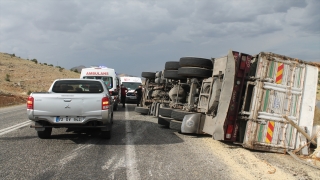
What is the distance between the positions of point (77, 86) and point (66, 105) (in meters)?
1.39

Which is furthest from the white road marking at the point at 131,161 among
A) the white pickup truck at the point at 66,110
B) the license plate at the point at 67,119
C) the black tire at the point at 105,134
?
the license plate at the point at 67,119

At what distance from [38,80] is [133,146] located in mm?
45983

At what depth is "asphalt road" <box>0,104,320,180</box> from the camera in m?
5.12

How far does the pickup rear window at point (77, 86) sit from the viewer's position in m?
8.23

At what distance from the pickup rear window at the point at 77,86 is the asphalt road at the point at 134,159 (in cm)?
127

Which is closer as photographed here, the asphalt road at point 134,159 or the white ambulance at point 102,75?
the asphalt road at point 134,159

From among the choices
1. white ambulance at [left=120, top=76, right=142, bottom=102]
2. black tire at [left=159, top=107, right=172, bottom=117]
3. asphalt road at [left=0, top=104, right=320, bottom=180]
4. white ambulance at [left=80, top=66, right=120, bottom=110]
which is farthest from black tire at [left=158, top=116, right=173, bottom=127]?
white ambulance at [left=120, top=76, right=142, bottom=102]

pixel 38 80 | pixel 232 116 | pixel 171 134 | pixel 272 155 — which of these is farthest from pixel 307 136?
pixel 38 80

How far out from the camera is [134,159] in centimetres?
601

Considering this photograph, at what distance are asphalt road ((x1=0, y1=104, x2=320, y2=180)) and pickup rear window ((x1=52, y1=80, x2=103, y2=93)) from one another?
4.16 feet

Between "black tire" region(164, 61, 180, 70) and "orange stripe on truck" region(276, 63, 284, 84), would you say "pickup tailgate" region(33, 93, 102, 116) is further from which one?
"black tire" region(164, 61, 180, 70)

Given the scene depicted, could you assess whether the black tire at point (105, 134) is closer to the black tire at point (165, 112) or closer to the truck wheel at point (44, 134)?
the truck wheel at point (44, 134)

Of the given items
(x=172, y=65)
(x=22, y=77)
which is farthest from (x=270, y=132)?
(x=22, y=77)

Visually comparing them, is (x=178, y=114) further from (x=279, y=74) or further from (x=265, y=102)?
(x=279, y=74)
